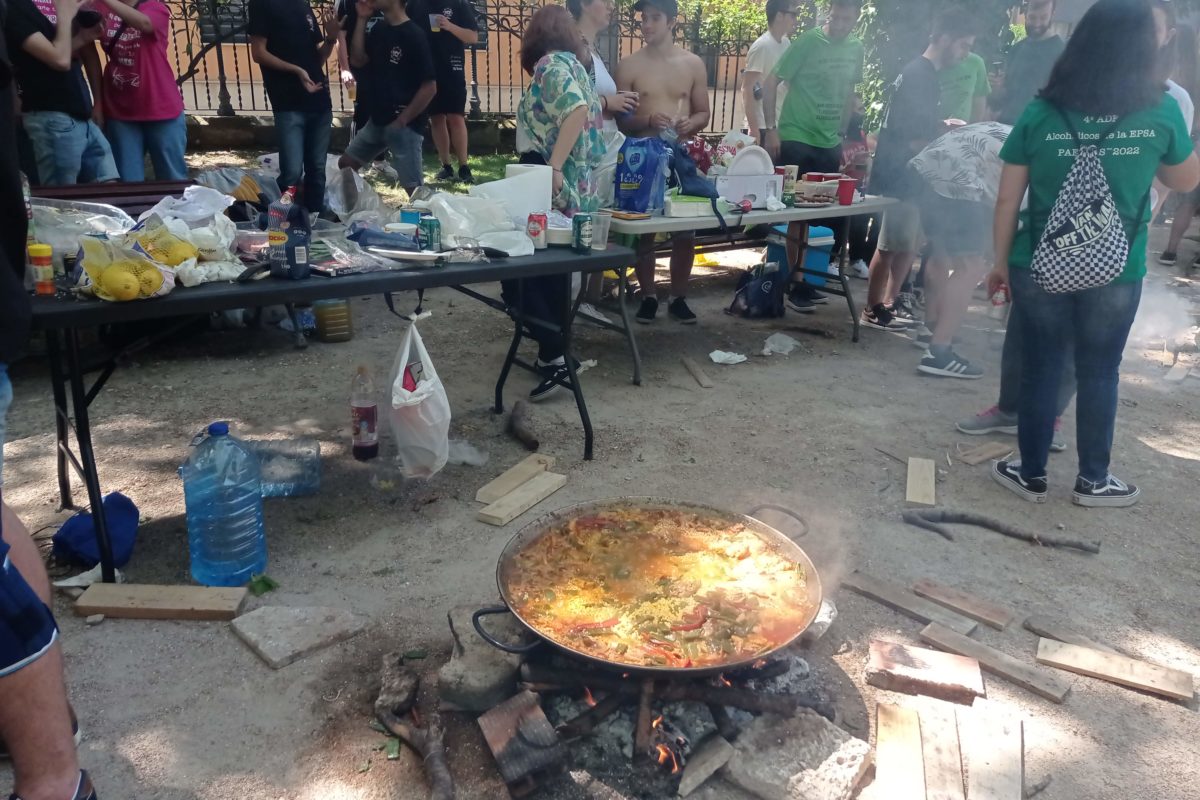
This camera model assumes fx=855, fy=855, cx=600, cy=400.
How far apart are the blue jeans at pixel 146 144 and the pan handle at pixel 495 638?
15.6 ft

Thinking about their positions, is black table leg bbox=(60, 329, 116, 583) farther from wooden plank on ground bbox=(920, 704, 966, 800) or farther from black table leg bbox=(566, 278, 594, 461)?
wooden plank on ground bbox=(920, 704, 966, 800)

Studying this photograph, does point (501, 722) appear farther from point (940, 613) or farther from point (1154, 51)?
point (1154, 51)

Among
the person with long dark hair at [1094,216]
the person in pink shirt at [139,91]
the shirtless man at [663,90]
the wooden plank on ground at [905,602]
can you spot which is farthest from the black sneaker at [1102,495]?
the person in pink shirt at [139,91]

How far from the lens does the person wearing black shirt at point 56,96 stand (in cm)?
465

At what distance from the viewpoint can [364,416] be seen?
13.0 feet

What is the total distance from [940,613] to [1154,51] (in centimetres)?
225

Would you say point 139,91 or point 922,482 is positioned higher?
point 139,91

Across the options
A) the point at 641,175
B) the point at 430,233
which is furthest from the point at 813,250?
the point at 430,233

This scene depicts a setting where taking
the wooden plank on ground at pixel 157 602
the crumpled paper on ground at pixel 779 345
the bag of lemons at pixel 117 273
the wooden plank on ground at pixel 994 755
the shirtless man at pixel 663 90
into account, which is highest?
the shirtless man at pixel 663 90

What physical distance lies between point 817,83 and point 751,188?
1.58 meters

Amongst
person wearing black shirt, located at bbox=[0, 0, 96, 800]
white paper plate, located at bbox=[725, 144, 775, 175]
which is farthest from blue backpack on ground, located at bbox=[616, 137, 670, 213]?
person wearing black shirt, located at bbox=[0, 0, 96, 800]

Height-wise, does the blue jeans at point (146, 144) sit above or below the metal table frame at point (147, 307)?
above

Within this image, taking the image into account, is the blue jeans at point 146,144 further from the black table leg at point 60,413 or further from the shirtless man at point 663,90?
the shirtless man at point 663,90

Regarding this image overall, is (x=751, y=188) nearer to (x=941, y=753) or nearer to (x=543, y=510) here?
(x=543, y=510)
